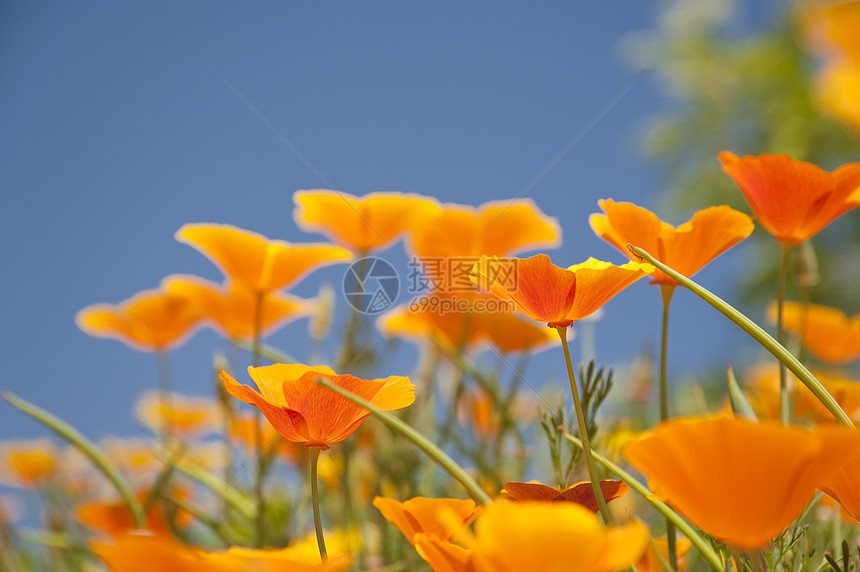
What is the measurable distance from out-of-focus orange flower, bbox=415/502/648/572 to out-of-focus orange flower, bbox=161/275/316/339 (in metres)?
0.36

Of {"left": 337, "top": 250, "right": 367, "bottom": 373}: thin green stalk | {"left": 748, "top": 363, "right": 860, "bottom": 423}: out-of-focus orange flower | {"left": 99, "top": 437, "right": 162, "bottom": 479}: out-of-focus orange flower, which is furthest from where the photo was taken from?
{"left": 99, "top": 437, "right": 162, "bottom": 479}: out-of-focus orange flower

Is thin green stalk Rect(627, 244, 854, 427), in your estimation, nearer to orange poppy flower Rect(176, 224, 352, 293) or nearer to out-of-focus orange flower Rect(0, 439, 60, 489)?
orange poppy flower Rect(176, 224, 352, 293)

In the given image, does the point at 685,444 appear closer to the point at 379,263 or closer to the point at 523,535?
the point at 523,535

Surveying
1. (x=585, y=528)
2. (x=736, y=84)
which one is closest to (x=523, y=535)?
(x=585, y=528)

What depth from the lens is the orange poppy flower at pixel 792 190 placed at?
11.0 inches

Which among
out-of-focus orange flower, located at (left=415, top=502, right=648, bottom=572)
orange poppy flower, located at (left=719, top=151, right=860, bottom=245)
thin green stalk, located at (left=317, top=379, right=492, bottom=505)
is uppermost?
orange poppy flower, located at (left=719, top=151, right=860, bottom=245)

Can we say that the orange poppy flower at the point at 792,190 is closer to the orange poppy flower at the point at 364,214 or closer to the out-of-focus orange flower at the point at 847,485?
the out-of-focus orange flower at the point at 847,485

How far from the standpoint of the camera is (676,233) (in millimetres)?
260

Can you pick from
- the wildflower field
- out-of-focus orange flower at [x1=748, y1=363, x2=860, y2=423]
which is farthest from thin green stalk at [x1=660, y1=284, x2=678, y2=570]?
out-of-focus orange flower at [x1=748, y1=363, x2=860, y2=423]

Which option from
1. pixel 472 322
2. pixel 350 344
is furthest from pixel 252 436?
pixel 472 322

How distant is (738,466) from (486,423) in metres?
0.53

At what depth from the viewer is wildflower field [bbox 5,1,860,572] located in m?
0.16

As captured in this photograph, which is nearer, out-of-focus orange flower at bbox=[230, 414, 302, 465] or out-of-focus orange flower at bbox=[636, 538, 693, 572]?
out-of-focus orange flower at bbox=[636, 538, 693, 572]

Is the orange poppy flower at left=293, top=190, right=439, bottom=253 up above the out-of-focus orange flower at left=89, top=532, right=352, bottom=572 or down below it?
above
